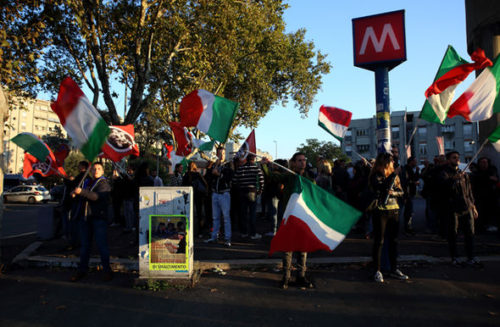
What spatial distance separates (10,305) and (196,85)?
13.3 meters

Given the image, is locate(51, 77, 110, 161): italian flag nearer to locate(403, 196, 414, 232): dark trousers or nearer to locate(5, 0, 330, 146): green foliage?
locate(5, 0, 330, 146): green foliage

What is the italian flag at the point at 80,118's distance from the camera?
570 centimetres

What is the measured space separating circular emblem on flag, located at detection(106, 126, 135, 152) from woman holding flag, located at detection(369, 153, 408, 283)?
4.56 metres

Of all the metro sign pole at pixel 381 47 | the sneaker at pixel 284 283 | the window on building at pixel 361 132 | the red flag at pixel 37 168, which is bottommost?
the sneaker at pixel 284 283

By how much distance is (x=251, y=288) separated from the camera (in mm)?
5152

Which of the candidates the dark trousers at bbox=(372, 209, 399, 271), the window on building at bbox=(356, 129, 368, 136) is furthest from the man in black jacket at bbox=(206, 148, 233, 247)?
the window on building at bbox=(356, 129, 368, 136)

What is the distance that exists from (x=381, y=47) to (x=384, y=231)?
215 inches

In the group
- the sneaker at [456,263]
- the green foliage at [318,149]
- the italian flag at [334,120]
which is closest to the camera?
the sneaker at [456,263]

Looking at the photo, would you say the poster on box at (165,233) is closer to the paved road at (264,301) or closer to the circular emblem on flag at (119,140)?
the paved road at (264,301)

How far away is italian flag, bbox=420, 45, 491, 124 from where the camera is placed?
6.11 m

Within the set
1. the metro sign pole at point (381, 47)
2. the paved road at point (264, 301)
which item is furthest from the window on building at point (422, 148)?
the paved road at point (264, 301)

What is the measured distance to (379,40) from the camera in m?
8.93

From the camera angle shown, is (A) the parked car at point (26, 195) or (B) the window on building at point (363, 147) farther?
(B) the window on building at point (363, 147)

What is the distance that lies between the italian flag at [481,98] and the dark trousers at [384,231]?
222cm
